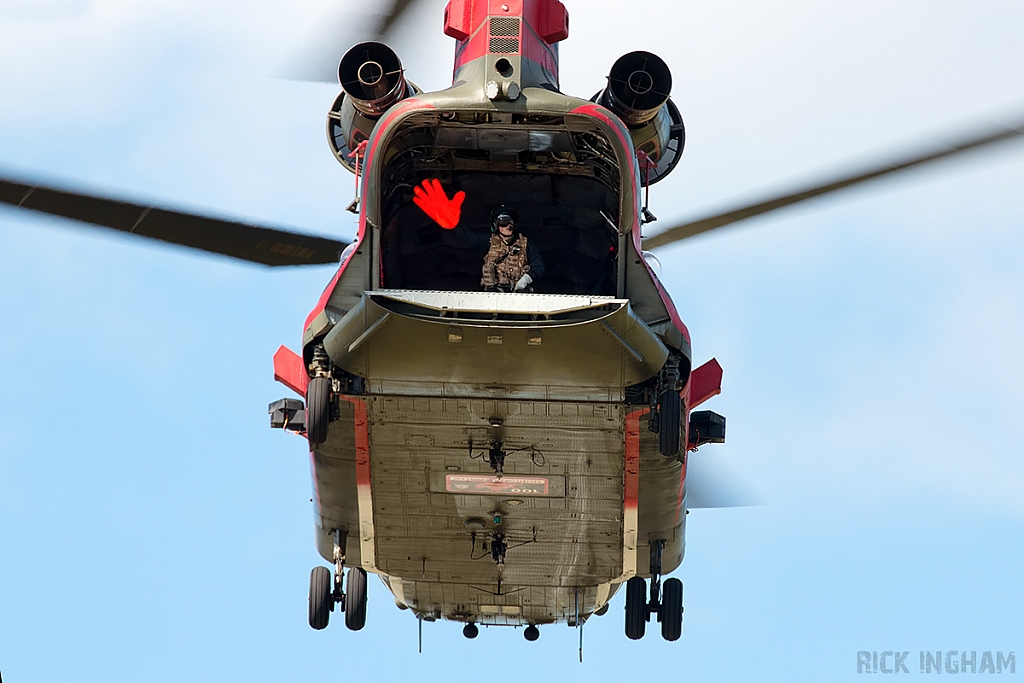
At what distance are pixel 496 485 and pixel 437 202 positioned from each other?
355 centimetres

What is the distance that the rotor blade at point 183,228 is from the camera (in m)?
16.0

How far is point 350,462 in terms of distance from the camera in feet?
57.0

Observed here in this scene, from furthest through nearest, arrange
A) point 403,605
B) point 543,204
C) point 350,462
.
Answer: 1. point 403,605
2. point 543,204
3. point 350,462

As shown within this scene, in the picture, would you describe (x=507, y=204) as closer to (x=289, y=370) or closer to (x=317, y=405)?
(x=289, y=370)

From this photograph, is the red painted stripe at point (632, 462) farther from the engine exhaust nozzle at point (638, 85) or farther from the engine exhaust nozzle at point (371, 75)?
the engine exhaust nozzle at point (371, 75)

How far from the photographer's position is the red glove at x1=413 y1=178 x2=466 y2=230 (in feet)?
60.4

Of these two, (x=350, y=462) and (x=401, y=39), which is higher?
(x=401, y=39)

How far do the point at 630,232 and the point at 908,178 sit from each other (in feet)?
9.96

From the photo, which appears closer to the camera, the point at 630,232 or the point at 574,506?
the point at 630,232

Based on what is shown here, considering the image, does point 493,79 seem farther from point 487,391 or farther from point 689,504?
point 689,504

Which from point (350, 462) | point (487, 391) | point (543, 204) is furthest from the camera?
point (543, 204)

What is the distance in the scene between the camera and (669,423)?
15930 mm

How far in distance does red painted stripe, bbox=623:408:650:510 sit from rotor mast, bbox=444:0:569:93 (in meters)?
3.59

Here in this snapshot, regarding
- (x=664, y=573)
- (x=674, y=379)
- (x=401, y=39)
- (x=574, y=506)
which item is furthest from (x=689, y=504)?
(x=401, y=39)
